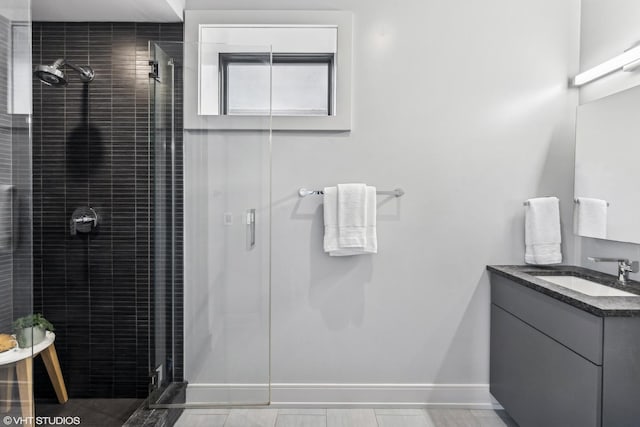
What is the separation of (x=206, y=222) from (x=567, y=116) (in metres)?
2.06

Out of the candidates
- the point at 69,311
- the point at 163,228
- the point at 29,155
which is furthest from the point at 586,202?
the point at 69,311

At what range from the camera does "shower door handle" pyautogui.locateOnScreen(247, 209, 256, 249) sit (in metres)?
1.96

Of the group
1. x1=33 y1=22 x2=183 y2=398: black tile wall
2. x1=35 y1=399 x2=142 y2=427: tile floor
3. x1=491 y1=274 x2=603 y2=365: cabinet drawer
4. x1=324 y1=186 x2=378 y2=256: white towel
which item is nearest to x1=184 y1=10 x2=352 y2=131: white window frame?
x1=33 y1=22 x2=183 y2=398: black tile wall

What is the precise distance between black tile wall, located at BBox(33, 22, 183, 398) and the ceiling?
0.04 meters

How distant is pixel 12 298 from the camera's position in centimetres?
121

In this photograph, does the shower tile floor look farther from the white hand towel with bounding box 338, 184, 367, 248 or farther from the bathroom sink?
the white hand towel with bounding box 338, 184, 367, 248

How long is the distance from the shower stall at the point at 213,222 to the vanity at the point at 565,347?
3.96 ft

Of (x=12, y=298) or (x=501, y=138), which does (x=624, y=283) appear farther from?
(x=12, y=298)

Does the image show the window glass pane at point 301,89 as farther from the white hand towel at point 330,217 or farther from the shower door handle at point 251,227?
the shower door handle at point 251,227

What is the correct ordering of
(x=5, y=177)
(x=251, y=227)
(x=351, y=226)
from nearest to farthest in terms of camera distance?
(x=5, y=177), (x=251, y=227), (x=351, y=226)

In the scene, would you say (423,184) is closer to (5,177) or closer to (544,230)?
(544,230)

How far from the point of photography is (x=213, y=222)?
195cm

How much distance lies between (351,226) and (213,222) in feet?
2.44

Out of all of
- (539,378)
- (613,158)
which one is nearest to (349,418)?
(539,378)
